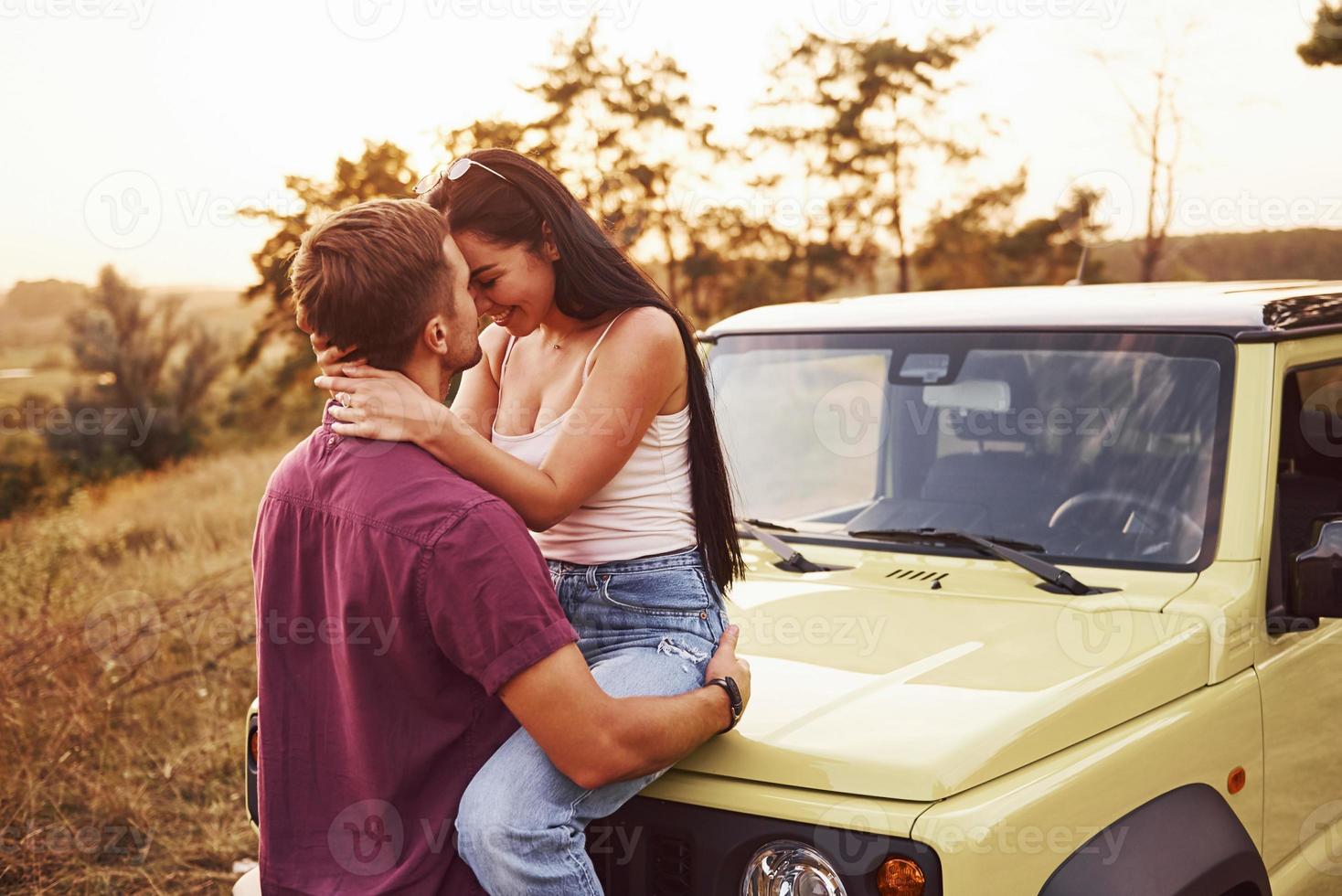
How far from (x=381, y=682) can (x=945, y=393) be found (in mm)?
2045

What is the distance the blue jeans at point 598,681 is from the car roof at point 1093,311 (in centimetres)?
134

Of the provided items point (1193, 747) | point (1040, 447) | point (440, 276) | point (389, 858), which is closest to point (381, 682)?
point (389, 858)

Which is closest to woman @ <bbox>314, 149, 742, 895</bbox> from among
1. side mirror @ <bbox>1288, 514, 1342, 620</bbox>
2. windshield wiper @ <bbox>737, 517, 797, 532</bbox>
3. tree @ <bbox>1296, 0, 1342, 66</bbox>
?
windshield wiper @ <bbox>737, 517, 797, 532</bbox>

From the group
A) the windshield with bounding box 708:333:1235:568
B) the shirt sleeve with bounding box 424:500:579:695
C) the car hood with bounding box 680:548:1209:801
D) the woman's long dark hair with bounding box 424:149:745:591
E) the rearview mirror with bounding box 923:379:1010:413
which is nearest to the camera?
the shirt sleeve with bounding box 424:500:579:695

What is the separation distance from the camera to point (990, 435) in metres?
3.55

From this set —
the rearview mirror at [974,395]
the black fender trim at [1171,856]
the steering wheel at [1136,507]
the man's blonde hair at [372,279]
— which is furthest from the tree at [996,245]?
the man's blonde hair at [372,279]

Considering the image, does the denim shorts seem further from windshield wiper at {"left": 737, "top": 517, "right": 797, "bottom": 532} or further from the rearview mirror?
the rearview mirror

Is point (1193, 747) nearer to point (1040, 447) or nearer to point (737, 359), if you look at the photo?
point (1040, 447)

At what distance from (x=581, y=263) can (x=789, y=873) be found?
1.19 m

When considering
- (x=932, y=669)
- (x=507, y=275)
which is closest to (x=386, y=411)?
(x=507, y=275)

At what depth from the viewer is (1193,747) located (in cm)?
272

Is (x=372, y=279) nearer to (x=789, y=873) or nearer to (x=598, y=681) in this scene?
(x=598, y=681)

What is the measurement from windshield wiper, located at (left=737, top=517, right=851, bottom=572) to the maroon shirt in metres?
1.33

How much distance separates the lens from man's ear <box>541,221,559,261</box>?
2459 mm
